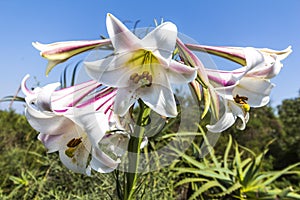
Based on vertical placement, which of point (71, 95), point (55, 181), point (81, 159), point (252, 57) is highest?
point (252, 57)

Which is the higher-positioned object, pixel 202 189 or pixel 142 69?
pixel 142 69

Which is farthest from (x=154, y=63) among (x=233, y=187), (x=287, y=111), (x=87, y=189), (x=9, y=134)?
(x=287, y=111)

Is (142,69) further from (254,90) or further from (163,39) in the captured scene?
(254,90)

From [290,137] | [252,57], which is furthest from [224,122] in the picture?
[290,137]

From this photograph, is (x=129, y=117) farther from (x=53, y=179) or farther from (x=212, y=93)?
(x=53, y=179)

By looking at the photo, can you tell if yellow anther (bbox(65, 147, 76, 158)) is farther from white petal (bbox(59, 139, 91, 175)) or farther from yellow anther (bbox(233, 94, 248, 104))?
yellow anther (bbox(233, 94, 248, 104))

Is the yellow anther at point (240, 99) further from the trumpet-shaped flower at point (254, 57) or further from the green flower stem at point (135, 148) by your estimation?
the green flower stem at point (135, 148)
